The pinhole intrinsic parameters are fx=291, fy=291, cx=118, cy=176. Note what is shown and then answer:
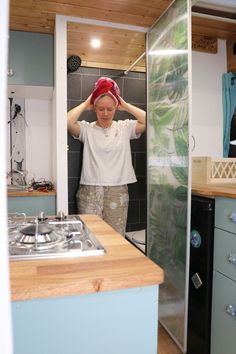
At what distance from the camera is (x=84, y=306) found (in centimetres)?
67

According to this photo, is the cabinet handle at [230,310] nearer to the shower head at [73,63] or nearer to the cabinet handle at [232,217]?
the cabinet handle at [232,217]

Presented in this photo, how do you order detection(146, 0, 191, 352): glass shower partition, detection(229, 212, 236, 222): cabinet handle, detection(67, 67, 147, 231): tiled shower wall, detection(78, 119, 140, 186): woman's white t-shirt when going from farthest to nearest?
1. detection(67, 67, 147, 231): tiled shower wall
2. detection(78, 119, 140, 186): woman's white t-shirt
3. detection(146, 0, 191, 352): glass shower partition
4. detection(229, 212, 236, 222): cabinet handle

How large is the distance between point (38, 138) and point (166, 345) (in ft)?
6.24

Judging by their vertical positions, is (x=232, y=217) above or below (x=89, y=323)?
above

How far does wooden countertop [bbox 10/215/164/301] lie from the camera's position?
0.62 meters

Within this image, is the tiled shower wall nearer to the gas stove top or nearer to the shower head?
the shower head

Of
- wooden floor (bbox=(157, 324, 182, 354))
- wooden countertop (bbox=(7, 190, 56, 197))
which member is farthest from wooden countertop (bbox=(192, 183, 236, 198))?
wooden countertop (bbox=(7, 190, 56, 197))

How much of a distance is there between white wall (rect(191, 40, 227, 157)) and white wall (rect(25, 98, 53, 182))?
129cm

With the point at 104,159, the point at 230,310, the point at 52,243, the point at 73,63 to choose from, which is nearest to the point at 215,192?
the point at 230,310

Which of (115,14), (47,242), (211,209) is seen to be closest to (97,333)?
(47,242)

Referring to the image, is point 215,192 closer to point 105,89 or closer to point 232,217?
point 232,217

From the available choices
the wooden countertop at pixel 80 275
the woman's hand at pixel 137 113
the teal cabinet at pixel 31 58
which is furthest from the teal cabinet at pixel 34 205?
the wooden countertop at pixel 80 275

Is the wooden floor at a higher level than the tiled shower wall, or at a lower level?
lower

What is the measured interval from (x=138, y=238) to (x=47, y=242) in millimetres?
2135
